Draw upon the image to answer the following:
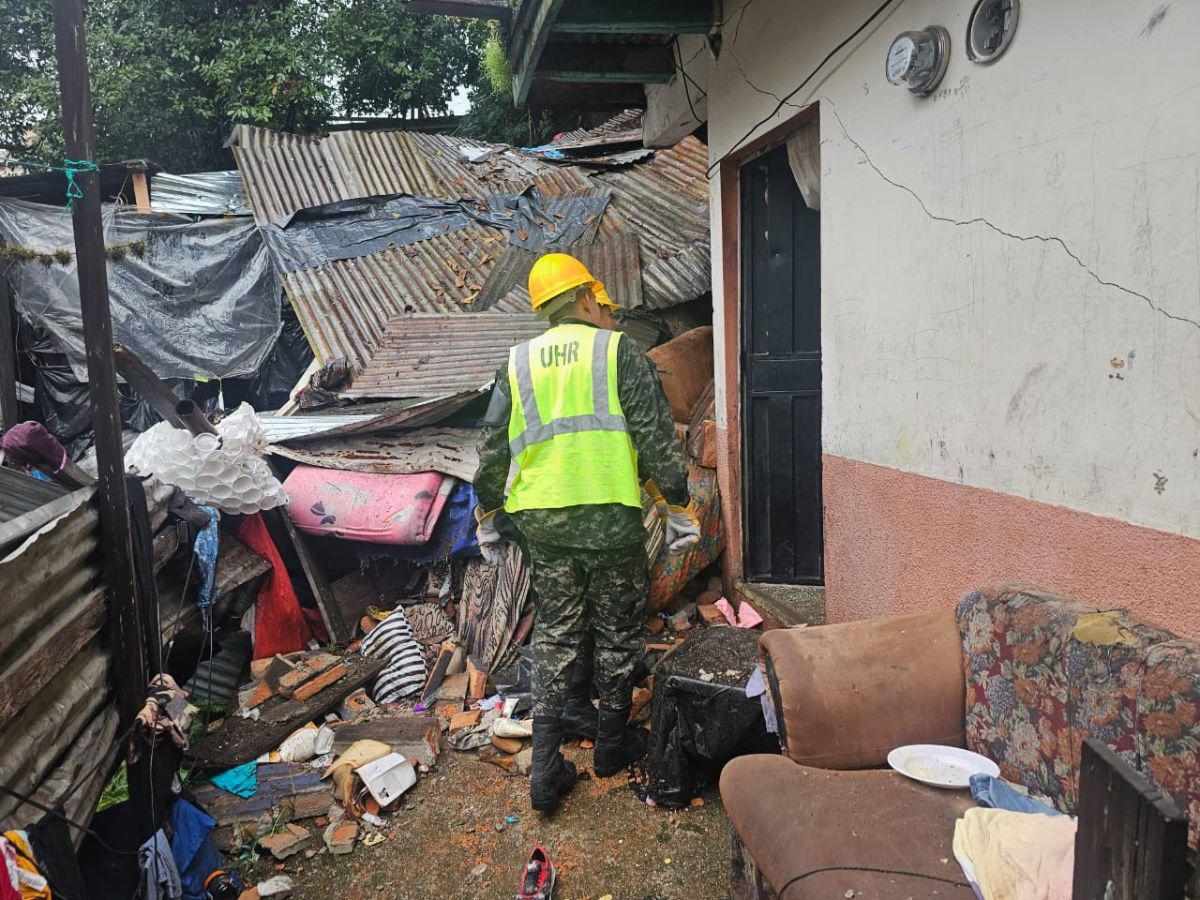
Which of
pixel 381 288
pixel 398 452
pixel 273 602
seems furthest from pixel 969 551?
pixel 381 288

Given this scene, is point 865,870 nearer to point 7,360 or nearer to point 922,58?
point 922,58

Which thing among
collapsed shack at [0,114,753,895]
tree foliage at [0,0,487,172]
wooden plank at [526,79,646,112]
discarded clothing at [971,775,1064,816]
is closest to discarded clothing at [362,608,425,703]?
collapsed shack at [0,114,753,895]

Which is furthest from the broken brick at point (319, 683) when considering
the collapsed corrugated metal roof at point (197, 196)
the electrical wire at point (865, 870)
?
the collapsed corrugated metal roof at point (197, 196)

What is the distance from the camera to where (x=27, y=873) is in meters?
1.70

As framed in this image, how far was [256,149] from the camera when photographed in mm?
9211

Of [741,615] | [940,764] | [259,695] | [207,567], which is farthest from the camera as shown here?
[741,615]

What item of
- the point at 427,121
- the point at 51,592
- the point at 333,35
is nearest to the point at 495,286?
the point at 51,592

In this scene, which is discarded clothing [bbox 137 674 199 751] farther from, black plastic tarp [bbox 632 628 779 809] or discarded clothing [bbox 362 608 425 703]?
black plastic tarp [bbox 632 628 779 809]

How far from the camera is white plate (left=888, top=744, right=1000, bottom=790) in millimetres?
2178

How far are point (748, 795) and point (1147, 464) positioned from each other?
1391 mm

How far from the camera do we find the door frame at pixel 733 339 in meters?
4.66

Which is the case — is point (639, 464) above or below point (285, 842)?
above

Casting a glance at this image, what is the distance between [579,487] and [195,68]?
457 inches

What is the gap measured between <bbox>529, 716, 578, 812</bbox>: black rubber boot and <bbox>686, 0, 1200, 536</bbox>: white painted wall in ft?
5.92
